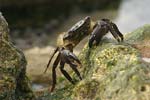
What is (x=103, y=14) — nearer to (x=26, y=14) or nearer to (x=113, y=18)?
(x=113, y=18)

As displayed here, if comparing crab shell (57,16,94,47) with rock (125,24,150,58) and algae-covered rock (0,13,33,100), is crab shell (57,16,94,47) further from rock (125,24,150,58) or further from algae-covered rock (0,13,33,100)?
algae-covered rock (0,13,33,100)

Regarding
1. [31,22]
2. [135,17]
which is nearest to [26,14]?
[31,22]

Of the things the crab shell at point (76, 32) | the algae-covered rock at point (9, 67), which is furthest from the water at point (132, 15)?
the algae-covered rock at point (9, 67)

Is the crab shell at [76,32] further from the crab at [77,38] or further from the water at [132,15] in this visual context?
the water at [132,15]

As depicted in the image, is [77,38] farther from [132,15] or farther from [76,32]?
[132,15]

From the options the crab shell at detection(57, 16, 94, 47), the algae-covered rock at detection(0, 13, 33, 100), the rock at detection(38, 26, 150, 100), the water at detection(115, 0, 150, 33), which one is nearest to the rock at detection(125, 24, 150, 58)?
the rock at detection(38, 26, 150, 100)

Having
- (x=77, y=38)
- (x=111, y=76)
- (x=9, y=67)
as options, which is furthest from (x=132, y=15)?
(x=111, y=76)
